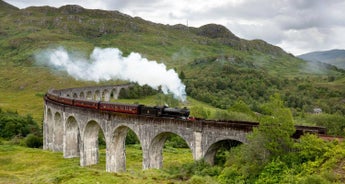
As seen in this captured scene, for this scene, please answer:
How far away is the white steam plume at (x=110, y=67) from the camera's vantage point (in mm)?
75738

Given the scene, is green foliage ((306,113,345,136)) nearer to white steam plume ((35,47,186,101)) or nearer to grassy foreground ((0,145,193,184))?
grassy foreground ((0,145,193,184))

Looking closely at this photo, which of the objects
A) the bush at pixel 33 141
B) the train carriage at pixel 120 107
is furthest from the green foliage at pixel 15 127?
the train carriage at pixel 120 107

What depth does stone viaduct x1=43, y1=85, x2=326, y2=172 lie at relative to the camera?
33094 mm

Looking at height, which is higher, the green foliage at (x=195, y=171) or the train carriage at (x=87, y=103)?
the train carriage at (x=87, y=103)

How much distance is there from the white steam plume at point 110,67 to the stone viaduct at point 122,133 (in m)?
24.0

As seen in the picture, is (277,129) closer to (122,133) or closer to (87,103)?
(122,133)

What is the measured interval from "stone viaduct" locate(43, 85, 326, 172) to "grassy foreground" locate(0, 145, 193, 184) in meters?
2.41

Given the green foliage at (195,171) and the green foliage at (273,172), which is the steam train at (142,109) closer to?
the green foliage at (195,171)

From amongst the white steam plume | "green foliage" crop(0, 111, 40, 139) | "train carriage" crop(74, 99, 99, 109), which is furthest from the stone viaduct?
the white steam plume

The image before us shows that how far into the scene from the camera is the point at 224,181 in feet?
94.2

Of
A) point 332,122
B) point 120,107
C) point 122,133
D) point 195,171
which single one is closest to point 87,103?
point 122,133

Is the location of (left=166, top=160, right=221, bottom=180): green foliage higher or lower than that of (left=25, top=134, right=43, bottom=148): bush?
higher

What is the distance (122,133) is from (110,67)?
4229 inches

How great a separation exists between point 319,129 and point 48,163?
1575 inches
